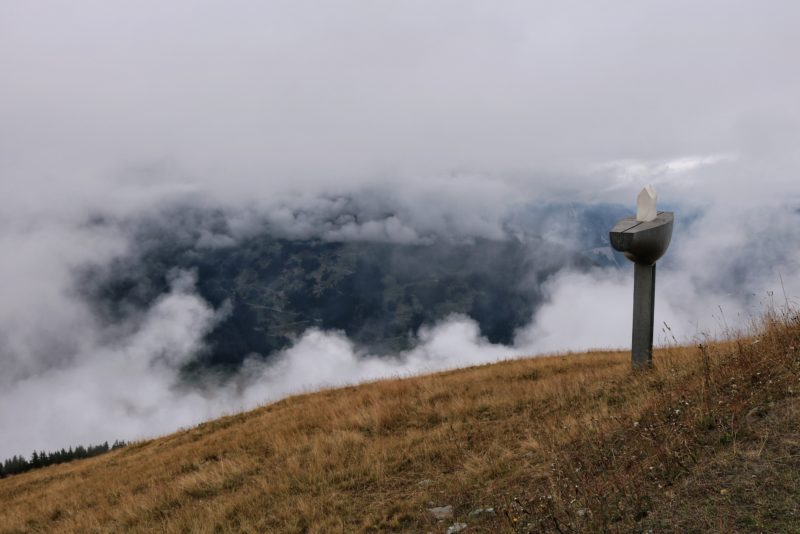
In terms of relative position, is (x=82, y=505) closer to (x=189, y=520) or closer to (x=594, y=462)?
(x=189, y=520)

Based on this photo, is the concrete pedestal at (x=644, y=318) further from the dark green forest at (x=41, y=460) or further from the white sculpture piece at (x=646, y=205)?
the dark green forest at (x=41, y=460)

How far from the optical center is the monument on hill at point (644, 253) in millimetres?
9070

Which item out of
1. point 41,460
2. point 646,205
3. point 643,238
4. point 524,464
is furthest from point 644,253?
point 41,460

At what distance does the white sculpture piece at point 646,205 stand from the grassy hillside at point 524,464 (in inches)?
105

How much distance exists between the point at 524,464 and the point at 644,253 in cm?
480

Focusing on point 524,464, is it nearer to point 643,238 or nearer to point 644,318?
point 644,318

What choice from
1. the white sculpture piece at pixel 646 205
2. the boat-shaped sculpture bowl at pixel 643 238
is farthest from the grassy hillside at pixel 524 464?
the white sculpture piece at pixel 646 205

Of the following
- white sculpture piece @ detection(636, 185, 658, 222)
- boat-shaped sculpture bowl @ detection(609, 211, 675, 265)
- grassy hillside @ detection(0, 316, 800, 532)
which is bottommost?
grassy hillside @ detection(0, 316, 800, 532)

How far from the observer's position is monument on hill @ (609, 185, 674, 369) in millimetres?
9070

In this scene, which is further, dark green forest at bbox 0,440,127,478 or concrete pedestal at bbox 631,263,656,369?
dark green forest at bbox 0,440,127,478

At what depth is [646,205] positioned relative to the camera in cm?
947

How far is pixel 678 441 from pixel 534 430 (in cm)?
277

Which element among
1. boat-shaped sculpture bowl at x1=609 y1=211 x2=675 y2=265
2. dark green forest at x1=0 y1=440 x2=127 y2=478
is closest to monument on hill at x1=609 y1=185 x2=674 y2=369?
boat-shaped sculpture bowl at x1=609 y1=211 x2=675 y2=265

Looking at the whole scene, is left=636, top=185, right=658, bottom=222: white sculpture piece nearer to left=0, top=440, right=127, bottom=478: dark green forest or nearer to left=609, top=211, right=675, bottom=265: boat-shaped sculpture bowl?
left=609, top=211, right=675, bottom=265: boat-shaped sculpture bowl
